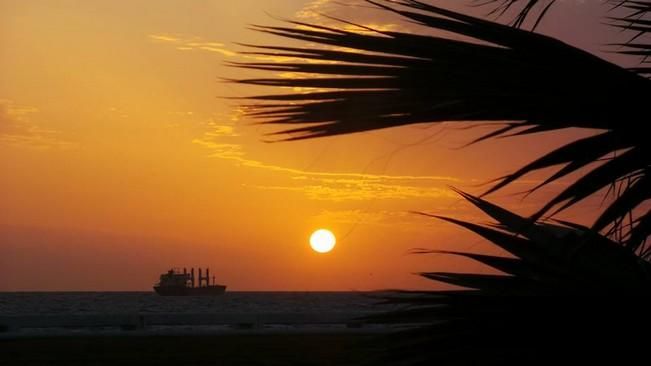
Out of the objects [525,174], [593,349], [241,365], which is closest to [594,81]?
[525,174]

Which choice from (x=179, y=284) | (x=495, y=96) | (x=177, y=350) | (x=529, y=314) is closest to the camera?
(x=495, y=96)

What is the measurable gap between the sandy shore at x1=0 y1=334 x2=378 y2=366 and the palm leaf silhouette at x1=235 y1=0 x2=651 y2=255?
1259 cm

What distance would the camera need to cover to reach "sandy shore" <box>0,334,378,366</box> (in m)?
16.6

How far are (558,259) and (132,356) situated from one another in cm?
1604

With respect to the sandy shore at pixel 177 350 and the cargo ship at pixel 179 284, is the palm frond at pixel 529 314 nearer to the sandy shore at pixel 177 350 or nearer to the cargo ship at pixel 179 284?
the sandy shore at pixel 177 350

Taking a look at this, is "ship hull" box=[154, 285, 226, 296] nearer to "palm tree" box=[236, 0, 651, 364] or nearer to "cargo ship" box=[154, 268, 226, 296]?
"cargo ship" box=[154, 268, 226, 296]

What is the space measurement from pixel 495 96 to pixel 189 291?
5146 inches

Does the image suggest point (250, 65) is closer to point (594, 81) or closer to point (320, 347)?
point (594, 81)

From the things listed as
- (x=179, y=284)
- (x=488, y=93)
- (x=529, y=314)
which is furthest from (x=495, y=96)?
(x=179, y=284)

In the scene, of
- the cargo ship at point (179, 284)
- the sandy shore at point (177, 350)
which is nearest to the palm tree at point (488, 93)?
the sandy shore at point (177, 350)

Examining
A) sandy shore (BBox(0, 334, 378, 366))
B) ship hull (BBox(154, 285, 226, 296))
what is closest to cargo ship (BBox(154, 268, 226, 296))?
ship hull (BBox(154, 285, 226, 296))

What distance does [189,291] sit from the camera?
5128 inches

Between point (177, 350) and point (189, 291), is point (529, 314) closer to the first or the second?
point (177, 350)

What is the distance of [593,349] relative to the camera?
205 cm
